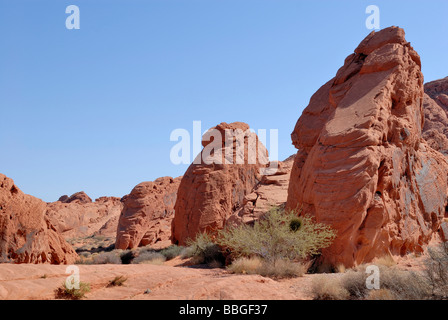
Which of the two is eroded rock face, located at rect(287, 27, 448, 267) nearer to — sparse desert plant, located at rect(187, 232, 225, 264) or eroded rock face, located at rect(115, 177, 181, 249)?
sparse desert plant, located at rect(187, 232, 225, 264)

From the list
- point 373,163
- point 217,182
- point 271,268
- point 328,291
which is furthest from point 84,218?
point 328,291

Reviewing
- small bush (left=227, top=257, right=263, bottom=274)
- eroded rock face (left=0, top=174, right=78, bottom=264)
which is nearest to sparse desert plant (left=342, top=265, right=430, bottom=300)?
small bush (left=227, top=257, right=263, bottom=274)

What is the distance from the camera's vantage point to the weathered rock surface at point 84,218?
1971 inches

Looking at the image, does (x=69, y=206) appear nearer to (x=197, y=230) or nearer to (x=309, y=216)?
(x=197, y=230)

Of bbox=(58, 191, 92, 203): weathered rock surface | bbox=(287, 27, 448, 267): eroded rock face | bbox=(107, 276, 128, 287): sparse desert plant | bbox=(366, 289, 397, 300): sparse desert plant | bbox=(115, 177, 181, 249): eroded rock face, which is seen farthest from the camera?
bbox=(58, 191, 92, 203): weathered rock surface

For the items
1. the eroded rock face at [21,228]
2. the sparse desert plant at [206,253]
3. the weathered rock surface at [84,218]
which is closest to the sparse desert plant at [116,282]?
the eroded rock face at [21,228]

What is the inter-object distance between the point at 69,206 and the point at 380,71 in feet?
177

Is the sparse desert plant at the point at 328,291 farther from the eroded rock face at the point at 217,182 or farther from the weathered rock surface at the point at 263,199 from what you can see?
the eroded rock face at the point at 217,182

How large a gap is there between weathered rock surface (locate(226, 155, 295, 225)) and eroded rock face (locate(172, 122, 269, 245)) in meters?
2.77

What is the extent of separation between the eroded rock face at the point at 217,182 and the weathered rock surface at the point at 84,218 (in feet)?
101

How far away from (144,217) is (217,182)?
12738mm

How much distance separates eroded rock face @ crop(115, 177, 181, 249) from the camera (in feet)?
99.3

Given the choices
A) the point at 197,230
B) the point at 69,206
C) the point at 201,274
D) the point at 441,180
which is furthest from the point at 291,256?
the point at 69,206

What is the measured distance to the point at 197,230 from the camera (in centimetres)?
2098
